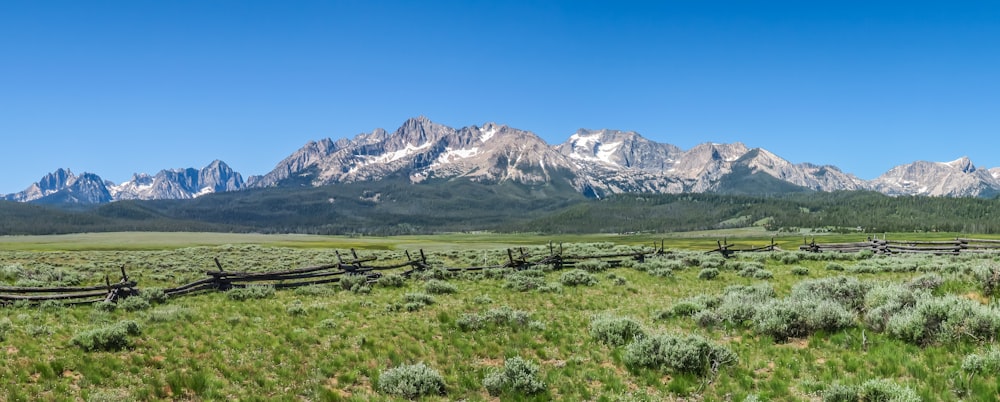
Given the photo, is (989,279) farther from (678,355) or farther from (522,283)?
(522,283)

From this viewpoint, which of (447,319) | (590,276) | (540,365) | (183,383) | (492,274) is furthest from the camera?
(492,274)

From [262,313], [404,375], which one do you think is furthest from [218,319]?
[404,375]

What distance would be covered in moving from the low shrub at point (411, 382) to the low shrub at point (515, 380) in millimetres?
1127

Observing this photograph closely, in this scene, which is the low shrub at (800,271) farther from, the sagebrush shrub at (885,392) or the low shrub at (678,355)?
the sagebrush shrub at (885,392)

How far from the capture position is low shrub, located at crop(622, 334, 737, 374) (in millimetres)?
10695

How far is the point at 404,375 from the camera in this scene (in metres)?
11.1

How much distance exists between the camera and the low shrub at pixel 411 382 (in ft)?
34.4

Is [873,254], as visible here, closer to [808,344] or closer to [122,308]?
[808,344]

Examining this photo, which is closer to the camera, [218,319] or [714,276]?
[218,319]

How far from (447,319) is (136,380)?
359 inches

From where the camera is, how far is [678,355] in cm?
1091

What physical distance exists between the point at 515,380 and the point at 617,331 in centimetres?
459

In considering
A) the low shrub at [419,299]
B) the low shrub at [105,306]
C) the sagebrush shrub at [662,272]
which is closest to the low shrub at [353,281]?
the low shrub at [419,299]

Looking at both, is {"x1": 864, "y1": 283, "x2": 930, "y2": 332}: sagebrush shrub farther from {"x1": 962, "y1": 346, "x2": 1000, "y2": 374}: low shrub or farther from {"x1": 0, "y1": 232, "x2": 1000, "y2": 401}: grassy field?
{"x1": 962, "y1": 346, "x2": 1000, "y2": 374}: low shrub
